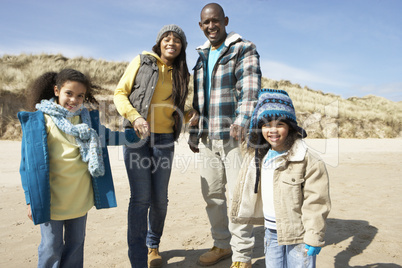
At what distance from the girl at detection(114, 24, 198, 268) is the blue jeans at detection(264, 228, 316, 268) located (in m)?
1.02

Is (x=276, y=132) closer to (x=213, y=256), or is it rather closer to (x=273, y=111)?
(x=273, y=111)

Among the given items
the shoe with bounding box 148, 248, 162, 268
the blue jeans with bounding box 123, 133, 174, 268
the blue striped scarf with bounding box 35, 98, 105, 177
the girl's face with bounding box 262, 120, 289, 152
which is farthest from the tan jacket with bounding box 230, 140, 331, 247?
the shoe with bounding box 148, 248, 162, 268

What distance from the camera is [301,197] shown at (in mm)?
1918

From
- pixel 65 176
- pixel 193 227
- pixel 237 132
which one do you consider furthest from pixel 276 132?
pixel 193 227

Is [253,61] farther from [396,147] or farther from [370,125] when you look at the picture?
[370,125]

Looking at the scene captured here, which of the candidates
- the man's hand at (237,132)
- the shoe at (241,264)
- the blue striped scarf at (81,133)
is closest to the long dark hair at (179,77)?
the man's hand at (237,132)

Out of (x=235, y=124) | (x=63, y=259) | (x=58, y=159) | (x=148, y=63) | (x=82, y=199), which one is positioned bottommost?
(x=63, y=259)

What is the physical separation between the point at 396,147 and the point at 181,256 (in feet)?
43.7

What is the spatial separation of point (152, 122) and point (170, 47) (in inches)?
27.6

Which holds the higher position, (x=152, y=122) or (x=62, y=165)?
(x=152, y=122)

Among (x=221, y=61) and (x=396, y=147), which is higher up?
(x=221, y=61)

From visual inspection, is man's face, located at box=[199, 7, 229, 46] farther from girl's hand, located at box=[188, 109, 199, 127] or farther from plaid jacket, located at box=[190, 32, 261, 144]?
girl's hand, located at box=[188, 109, 199, 127]

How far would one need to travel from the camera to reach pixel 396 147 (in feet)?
42.5

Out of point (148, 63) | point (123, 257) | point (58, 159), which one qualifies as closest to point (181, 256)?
point (123, 257)
